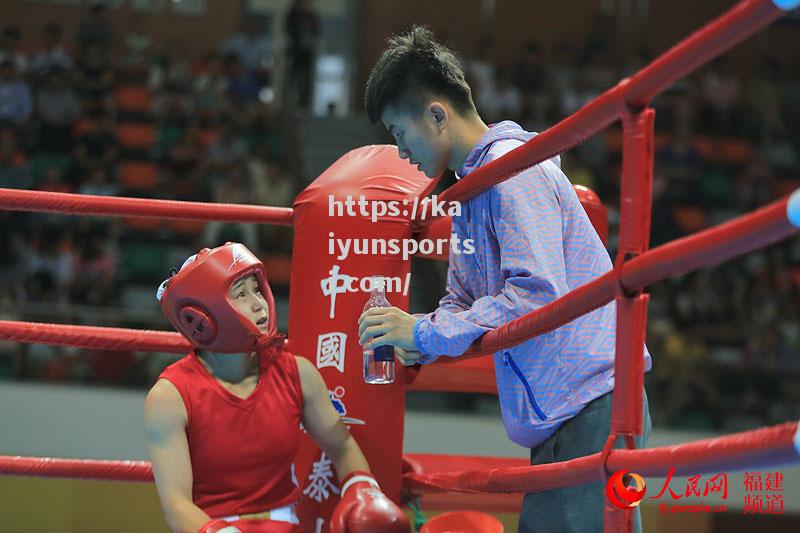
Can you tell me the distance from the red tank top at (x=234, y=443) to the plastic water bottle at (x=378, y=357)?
0.18m

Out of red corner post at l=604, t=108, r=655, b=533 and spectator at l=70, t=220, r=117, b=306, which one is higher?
spectator at l=70, t=220, r=117, b=306

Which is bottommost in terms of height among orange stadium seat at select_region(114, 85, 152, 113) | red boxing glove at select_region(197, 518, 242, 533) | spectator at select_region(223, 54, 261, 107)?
red boxing glove at select_region(197, 518, 242, 533)

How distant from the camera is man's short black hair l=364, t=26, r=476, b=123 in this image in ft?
5.83

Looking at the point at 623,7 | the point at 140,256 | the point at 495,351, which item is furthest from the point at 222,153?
the point at 495,351

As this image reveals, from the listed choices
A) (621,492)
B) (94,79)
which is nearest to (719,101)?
(94,79)

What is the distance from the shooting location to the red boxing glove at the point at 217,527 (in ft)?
5.45

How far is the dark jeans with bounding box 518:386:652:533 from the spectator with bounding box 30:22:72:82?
6869 mm

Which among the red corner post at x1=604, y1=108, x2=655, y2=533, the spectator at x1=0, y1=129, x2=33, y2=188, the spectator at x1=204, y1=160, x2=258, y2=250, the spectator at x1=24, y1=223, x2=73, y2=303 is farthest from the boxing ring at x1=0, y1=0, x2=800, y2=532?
the spectator at x1=0, y1=129, x2=33, y2=188

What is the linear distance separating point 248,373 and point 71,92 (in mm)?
6198

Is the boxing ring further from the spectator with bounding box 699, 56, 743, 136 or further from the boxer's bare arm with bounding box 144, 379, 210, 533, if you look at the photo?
the spectator with bounding box 699, 56, 743, 136

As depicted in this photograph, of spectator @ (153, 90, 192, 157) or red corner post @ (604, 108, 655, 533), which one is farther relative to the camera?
spectator @ (153, 90, 192, 157)

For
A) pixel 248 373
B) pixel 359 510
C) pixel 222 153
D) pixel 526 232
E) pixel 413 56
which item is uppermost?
pixel 222 153

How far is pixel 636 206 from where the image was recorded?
128 centimetres

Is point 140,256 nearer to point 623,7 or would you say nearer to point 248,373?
point 248,373
